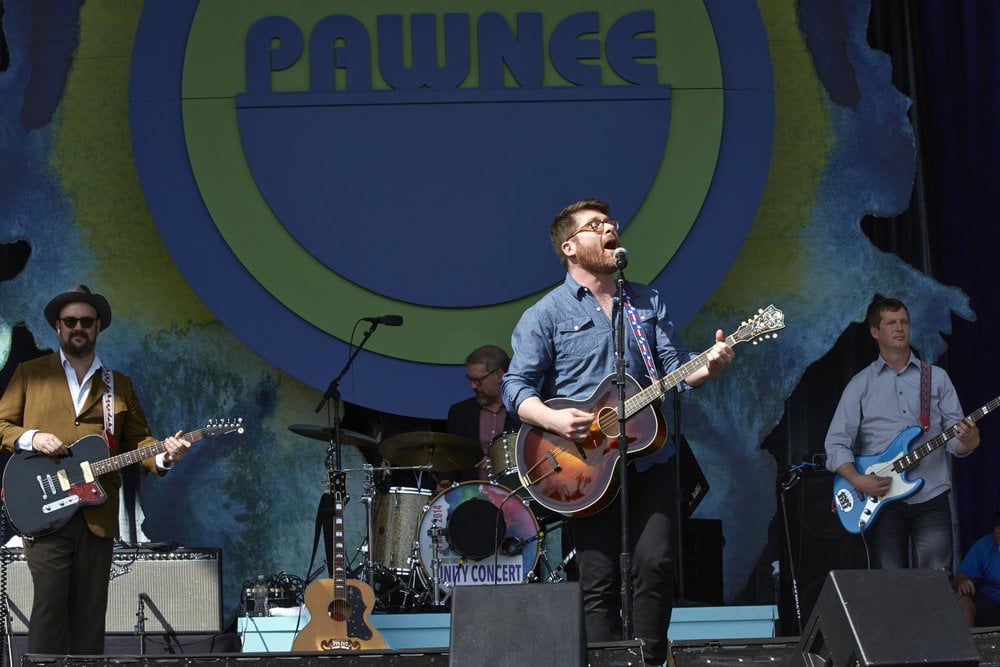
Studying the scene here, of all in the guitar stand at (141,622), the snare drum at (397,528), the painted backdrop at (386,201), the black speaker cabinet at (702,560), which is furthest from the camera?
the painted backdrop at (386,201)

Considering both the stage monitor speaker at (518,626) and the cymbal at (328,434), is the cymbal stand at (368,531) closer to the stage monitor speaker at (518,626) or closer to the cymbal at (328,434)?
the cymbal at (328,434)

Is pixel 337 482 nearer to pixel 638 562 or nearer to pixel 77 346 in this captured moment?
pixel 77 346

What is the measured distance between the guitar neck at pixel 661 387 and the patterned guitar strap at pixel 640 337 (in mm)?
74

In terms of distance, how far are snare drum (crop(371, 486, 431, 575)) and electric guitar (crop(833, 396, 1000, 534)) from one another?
2.31 m

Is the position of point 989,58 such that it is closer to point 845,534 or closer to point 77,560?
point 845,534

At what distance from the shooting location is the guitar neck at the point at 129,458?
579cm

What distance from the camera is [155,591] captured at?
675 cm

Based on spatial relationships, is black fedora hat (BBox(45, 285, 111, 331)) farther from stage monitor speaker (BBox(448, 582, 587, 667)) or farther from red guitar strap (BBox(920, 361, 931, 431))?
red guitar strap (BBox(920, 361, 931, 431))

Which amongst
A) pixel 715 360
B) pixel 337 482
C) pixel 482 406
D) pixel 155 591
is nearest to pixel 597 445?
pixel 715 360

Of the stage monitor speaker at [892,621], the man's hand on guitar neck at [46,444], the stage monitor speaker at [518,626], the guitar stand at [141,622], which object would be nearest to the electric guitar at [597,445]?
the stage monitor speaker at [518,626]

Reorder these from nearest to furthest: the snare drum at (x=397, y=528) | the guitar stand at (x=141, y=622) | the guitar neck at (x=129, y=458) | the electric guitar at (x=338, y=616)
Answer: the guitar neck at (x=129, y=458)
the electric guitar at (x=338, y=616)
the guitar stand at (x=141, y=622)
the snare drum at (x=397, y=528)

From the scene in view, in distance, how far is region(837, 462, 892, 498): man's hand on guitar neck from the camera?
21.7ft

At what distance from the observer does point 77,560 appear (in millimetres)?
5727

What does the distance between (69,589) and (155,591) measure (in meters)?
1.06
